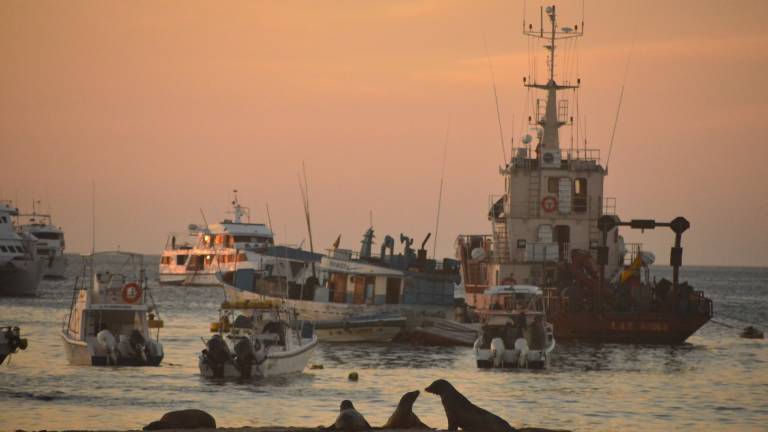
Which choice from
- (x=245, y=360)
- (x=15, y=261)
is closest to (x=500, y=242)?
(x=245, y=360)

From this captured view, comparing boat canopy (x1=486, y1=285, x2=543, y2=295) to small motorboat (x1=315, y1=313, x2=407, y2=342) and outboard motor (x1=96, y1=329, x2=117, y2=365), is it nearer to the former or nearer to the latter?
small motorboat (x1=315, y1=313, x2=407, y2=342)

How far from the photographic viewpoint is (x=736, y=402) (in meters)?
44.9

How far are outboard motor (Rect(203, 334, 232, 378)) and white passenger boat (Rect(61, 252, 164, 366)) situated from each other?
3724 millimetres

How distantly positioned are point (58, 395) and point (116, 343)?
7448 mm

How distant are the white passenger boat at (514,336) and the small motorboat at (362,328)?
879 cm

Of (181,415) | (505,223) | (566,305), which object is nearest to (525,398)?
(181,415)

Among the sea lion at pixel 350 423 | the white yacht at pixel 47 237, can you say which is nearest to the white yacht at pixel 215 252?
the white yacht at pixel 47 237

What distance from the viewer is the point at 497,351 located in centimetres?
5088

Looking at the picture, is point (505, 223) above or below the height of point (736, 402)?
above

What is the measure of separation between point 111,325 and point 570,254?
2704 centimetres

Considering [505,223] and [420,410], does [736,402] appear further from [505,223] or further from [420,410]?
[505,223]

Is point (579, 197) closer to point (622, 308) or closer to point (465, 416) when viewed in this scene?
point (622, 308)

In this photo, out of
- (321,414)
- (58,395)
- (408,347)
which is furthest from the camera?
(408,347)

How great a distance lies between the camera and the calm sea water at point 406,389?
3741 cm
